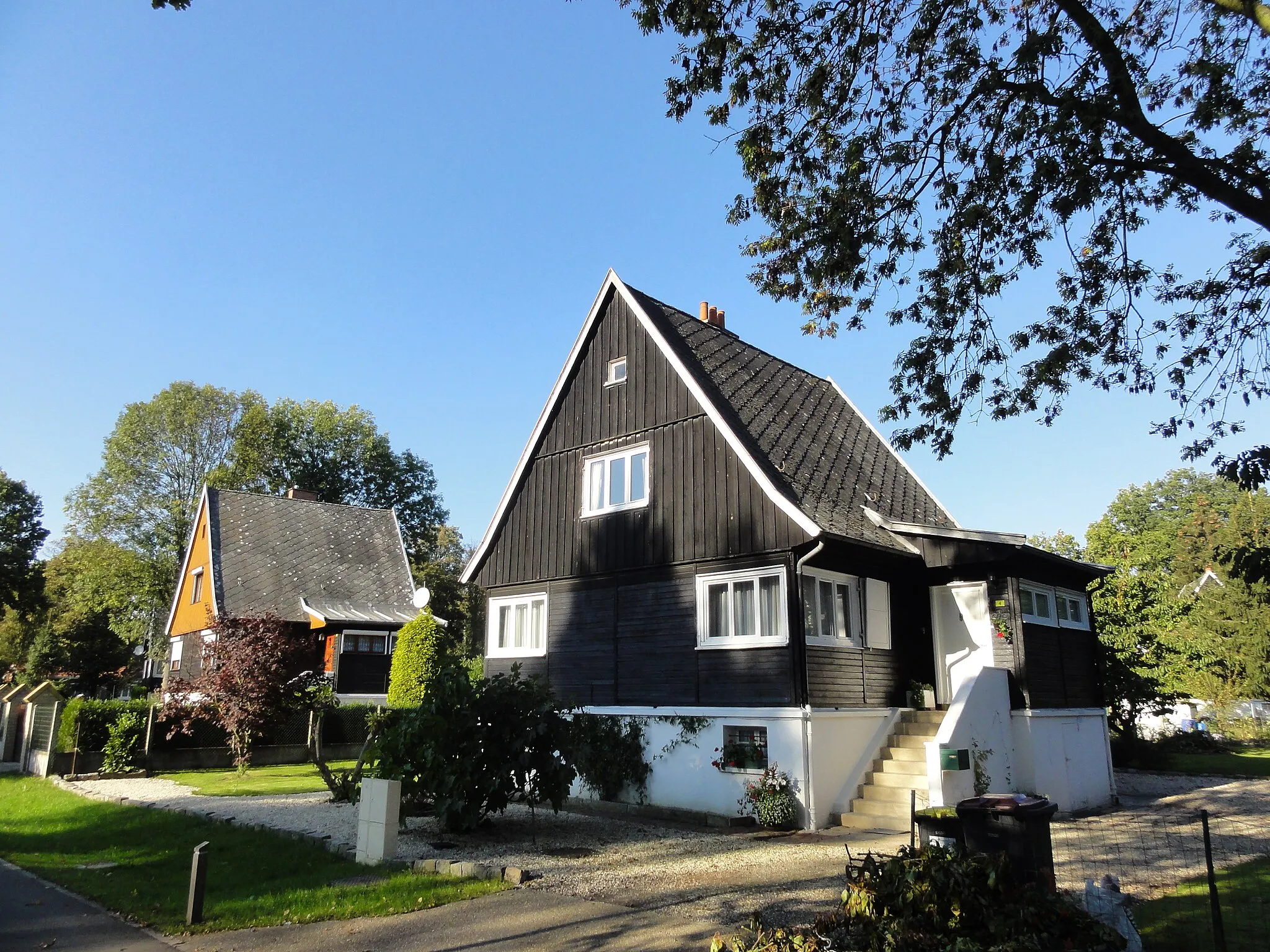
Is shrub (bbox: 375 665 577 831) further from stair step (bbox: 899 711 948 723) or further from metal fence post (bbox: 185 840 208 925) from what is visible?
stair step (bbox: 899 711 948 723)

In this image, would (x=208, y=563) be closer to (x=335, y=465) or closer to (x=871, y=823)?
(x=335, y=465)

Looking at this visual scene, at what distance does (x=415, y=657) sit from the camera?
23.5m

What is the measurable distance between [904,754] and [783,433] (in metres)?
6.08

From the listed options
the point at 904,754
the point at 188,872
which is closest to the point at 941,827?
the point at 904,754

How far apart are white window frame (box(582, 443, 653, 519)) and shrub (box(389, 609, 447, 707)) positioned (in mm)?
8440

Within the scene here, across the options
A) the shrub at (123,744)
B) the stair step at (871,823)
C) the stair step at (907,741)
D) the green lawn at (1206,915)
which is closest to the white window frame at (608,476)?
the stair step at (907,741)

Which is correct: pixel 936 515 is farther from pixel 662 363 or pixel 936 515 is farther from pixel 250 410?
pixel 250 410

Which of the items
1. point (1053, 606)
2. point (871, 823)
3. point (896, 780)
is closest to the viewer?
point (871, 823)

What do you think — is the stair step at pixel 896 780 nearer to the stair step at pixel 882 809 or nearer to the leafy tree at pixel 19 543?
the stair step at pixel 882 809

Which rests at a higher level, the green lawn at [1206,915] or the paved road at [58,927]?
the green lawn at [1206,915]

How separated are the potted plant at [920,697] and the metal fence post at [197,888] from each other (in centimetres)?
1170

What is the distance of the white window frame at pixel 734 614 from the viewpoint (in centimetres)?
1360

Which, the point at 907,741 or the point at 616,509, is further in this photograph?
the point at 616,509

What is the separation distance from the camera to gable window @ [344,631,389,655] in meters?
28.2
